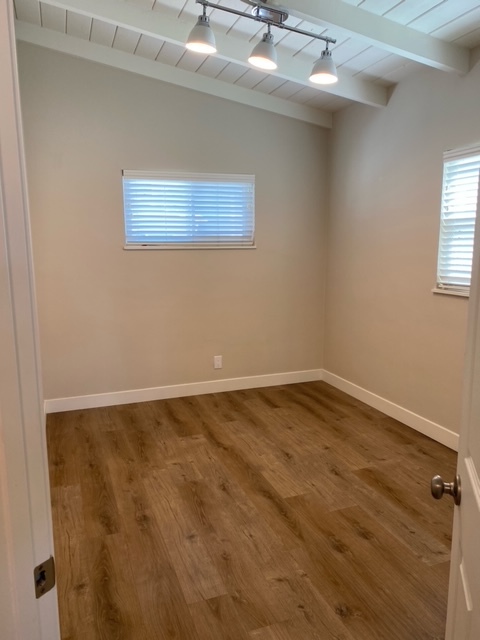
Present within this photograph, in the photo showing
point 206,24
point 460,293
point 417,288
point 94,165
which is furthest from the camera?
point 94,165

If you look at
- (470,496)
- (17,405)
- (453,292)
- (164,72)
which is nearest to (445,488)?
(470,496)

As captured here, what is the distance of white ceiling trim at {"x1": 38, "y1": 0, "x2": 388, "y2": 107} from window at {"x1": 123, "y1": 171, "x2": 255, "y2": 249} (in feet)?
3.54

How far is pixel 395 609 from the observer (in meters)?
1.80

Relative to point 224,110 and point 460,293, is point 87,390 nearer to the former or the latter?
point 224,110

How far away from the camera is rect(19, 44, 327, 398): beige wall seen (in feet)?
11.8

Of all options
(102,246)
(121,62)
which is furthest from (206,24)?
(102,246)

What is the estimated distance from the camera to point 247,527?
7.61 feet

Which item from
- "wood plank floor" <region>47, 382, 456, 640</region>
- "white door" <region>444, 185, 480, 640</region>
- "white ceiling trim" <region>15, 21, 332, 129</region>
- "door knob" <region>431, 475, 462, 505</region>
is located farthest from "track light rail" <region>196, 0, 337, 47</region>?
"wood plank floor" <region>47, 382, 456, 640</region>

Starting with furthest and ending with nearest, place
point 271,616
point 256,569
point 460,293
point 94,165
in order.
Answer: point 94,165 → point 460,293 → point 256,569 → point 271,616

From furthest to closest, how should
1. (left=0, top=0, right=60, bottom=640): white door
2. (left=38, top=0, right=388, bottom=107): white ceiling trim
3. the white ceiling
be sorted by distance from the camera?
(left=38, top=0, right=388, bottom=107): white ceiling trim
the white ceiling
(left=0, top=0, right=60, bottom=640): white door

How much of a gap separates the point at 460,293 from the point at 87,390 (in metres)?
3.10

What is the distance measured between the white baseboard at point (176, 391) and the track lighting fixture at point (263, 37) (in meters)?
2.76

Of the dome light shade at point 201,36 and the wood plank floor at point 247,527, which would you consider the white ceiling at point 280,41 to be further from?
the wood plank floor at point 247,527

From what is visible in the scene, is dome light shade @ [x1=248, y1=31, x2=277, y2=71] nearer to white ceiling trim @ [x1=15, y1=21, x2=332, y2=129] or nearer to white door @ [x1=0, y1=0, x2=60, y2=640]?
white ceiling trim @ [x1=15, y1=21, x2=332, y2=129]
